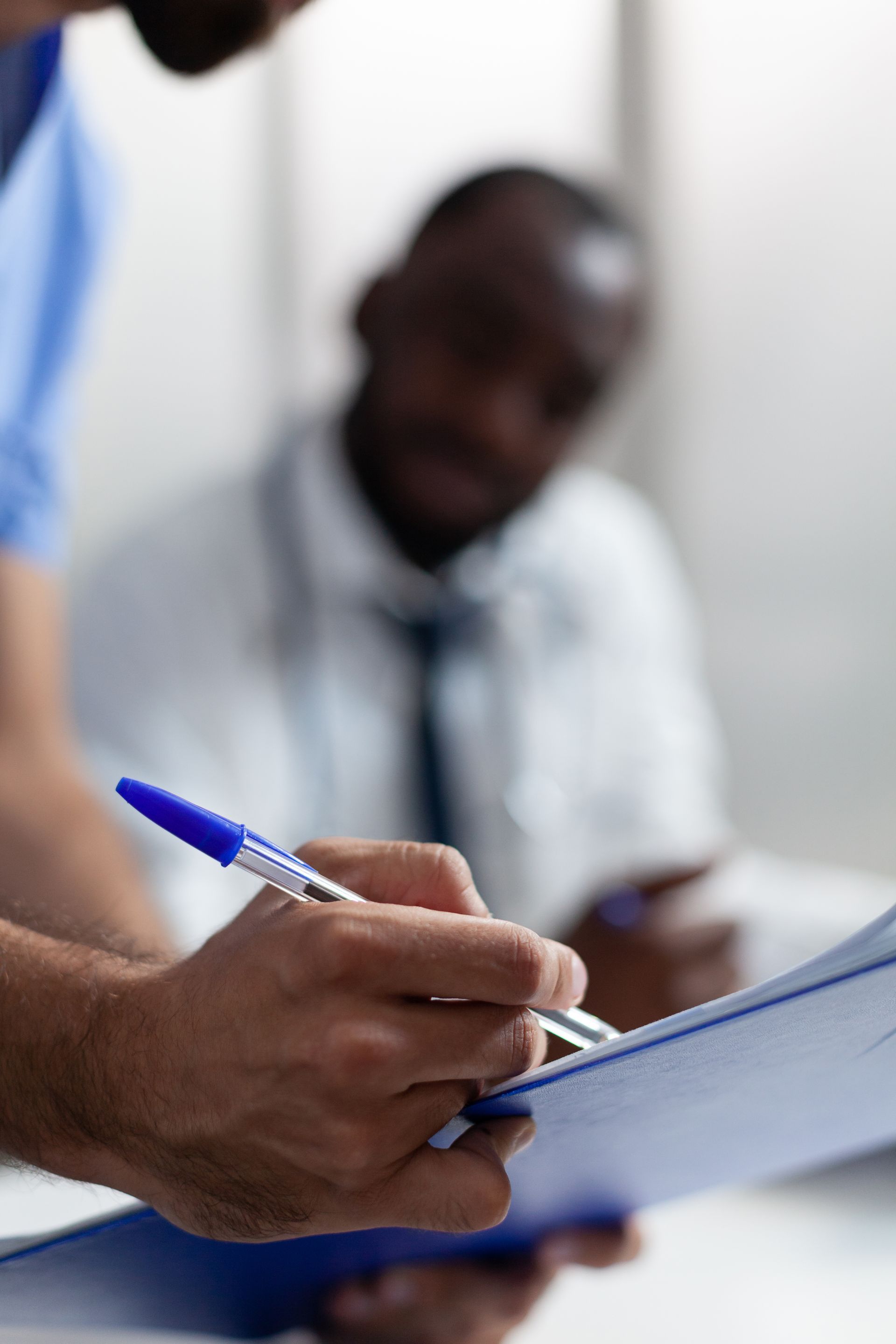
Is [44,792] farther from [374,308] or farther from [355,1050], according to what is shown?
[374,308]

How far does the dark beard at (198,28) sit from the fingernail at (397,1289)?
0.50m

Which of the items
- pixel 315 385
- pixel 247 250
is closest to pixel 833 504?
pixel 315 385

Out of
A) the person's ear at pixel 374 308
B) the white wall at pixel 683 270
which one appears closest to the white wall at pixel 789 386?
the white wall at pixel 683 270

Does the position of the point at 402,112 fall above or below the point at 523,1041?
above

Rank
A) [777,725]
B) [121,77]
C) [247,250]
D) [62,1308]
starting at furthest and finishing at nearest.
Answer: [777,725] < [247,250] < [121,77] < [62,1308]

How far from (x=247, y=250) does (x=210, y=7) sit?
0.70m

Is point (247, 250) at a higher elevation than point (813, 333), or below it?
higher

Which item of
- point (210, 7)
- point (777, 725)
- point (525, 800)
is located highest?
point (210, 7)

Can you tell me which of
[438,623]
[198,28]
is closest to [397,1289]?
[198,28]

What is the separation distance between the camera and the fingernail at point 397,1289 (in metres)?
0.39

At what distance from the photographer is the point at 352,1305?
38 centimetres

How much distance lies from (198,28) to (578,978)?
1.39 ft

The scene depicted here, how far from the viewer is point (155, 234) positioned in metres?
1.08

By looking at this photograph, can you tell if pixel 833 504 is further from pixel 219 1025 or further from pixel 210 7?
pixel 219 1025
